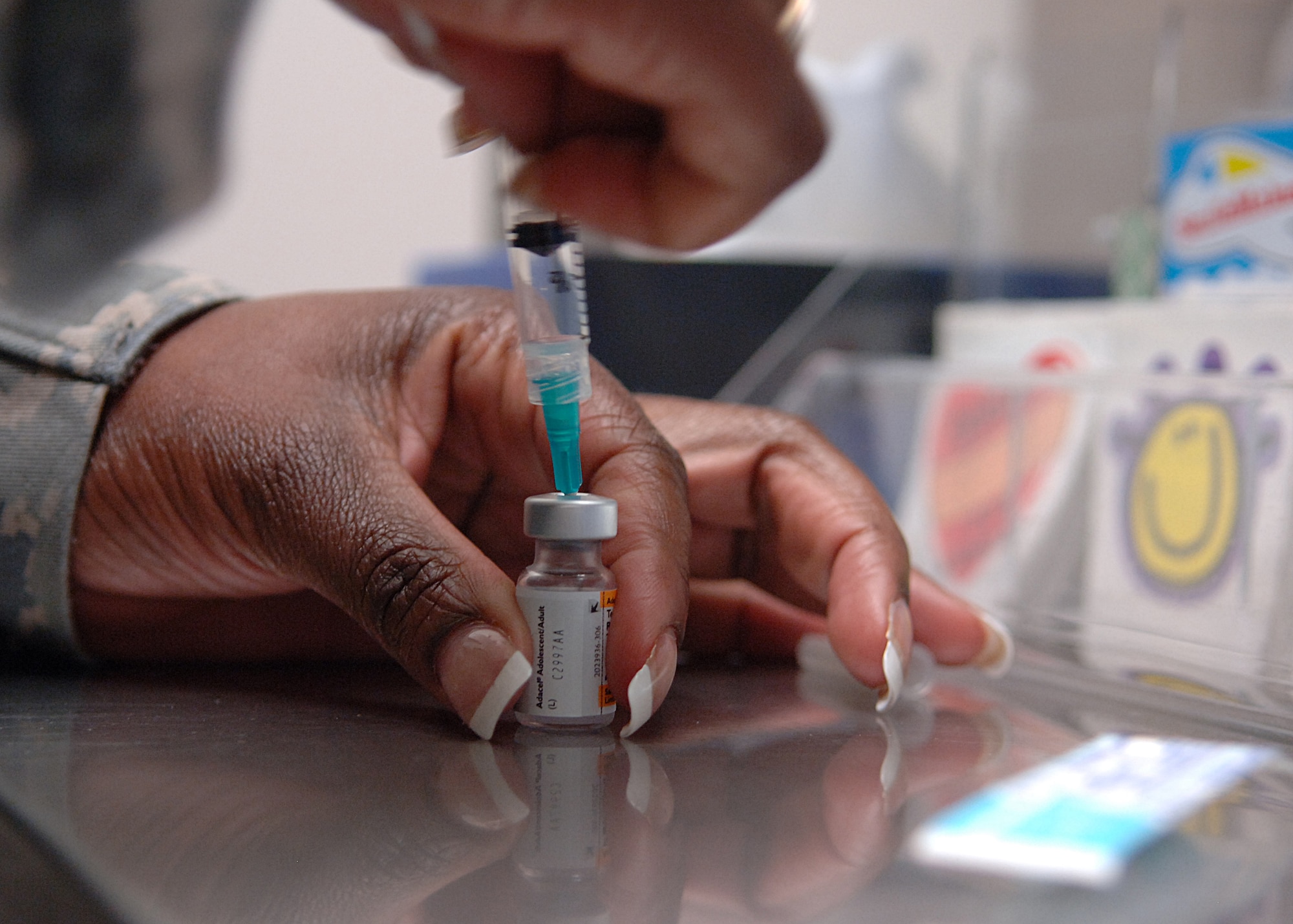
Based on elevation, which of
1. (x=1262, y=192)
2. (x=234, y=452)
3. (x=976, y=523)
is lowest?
(x=976, y=523)

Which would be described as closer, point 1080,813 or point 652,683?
point 1080,813

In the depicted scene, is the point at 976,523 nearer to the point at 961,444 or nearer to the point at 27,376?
the point at 961,444

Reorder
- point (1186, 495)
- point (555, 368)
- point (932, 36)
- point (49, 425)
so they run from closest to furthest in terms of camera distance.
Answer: point (555, 368) < point (49, 425) < point (1186, 495) < point (932, 36)

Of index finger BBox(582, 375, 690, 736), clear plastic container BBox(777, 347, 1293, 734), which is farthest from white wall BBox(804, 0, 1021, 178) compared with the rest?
index finger BBox(582, 375, 690, 736)

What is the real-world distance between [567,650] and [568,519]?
0.07 metres

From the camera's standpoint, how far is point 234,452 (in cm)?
65

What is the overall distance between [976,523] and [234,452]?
70cm

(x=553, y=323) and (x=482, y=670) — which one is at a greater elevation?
(x=553, y=323)

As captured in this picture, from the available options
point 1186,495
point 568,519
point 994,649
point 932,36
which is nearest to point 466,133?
point 568,519

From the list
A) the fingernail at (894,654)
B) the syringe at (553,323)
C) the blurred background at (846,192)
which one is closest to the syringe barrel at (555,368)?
the syringe at (553,323)

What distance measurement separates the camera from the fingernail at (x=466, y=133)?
1.59ft

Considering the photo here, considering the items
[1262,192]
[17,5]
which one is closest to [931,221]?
[1262,192]

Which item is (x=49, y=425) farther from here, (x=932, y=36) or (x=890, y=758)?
(x=932, y=36)

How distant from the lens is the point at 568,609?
57 centimetres
